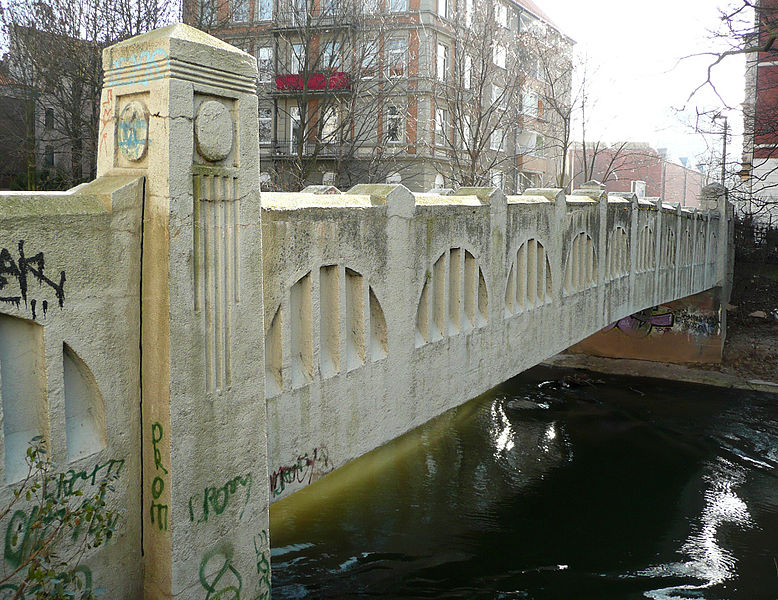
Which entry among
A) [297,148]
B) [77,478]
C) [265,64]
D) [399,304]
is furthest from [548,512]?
[265,64]

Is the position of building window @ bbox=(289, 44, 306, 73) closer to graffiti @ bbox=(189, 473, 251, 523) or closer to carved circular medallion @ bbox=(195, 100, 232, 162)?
carved circular medallion @ bbox=(195, 100, 232, 162)

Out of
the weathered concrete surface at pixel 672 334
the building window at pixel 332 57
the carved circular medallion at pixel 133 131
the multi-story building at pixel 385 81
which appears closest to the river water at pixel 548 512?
the weathered concrete surface at pixel 672 334

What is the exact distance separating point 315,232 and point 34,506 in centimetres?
320

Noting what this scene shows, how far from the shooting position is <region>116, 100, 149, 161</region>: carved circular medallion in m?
4.87

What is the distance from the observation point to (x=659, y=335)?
27234mm

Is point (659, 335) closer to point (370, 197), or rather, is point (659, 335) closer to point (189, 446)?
point (370, 197)

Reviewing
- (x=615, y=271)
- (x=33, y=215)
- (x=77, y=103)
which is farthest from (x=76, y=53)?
(x=33, y=215)

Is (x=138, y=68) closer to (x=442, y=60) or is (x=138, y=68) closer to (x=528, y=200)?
(x=528, y=200)

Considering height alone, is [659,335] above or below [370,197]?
below

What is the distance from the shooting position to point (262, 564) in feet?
19.3

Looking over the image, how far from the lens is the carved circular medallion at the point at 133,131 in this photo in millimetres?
4867

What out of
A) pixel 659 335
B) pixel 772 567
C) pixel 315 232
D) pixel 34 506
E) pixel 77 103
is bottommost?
pixel 772 567

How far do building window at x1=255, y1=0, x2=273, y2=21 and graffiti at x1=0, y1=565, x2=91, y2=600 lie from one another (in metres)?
30.3

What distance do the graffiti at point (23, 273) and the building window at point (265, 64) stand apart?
26417 millimetres
